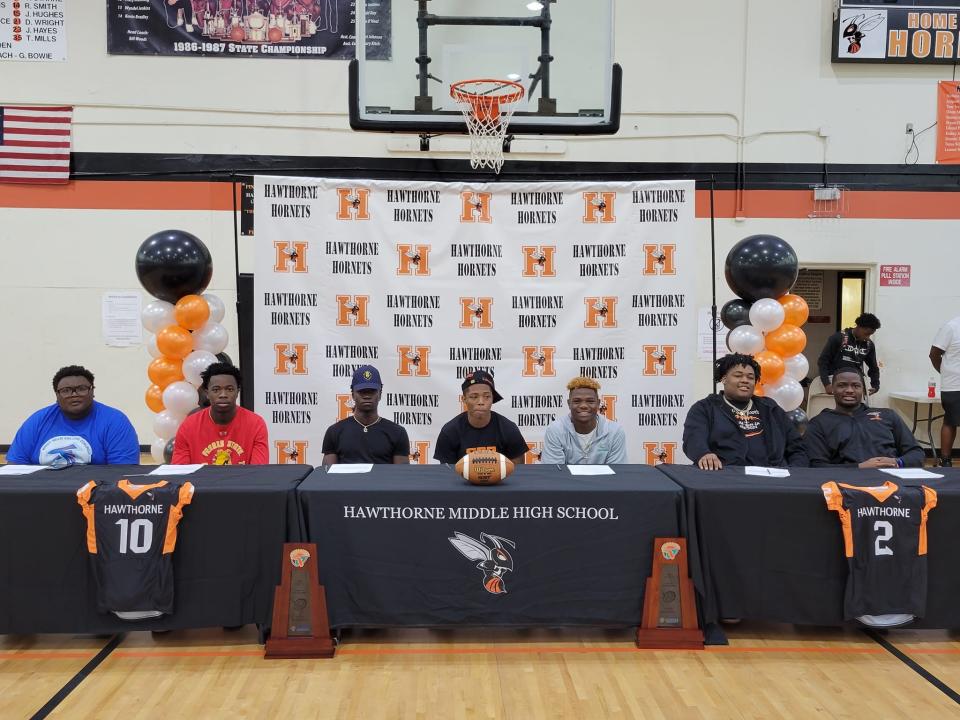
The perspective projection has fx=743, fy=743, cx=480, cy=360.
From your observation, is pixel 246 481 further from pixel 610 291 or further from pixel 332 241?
pixel 610 291

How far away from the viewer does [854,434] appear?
14.6 ft

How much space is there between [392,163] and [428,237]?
2.75 metres

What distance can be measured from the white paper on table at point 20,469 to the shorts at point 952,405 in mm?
7841

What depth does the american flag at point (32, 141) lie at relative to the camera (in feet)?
27.1

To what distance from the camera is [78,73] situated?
8.33 m

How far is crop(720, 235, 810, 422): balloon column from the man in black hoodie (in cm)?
112

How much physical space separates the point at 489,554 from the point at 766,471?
156cm

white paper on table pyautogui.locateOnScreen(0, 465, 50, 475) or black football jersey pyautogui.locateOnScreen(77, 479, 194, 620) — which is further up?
white paper on table pyautogui.locateOnScreen(0, 465, 50, 475)

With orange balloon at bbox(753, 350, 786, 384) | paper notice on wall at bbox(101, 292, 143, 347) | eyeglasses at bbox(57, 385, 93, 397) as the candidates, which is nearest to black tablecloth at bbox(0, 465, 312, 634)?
eyeglasses at bbox(57, 385, 93, 397)

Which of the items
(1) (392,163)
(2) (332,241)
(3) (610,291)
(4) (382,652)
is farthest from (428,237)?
(4) (382,652)

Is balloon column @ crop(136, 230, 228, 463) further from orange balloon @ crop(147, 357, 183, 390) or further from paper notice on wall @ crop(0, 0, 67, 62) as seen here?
paper notice on wall @ crop(0, 0, 67, 62)

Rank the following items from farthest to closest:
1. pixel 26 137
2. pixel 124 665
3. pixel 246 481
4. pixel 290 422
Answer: pixel 26 137, pixel 290 422, pixel 246 481, pixel 124 665

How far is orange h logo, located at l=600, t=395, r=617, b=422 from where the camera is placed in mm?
6102

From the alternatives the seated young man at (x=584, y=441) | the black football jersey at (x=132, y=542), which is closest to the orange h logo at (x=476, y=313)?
the seated young man at (x=584, y=441)
